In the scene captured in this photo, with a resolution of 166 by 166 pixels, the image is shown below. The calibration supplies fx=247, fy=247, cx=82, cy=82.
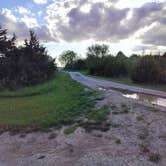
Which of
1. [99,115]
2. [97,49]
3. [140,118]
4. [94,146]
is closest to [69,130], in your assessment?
[94,146]

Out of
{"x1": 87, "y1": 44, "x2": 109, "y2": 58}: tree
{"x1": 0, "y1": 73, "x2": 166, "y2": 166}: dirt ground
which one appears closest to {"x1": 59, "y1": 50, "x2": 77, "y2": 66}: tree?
{"x1": 87, "y1": 44, "x2": 109, "y2": 58}: tree

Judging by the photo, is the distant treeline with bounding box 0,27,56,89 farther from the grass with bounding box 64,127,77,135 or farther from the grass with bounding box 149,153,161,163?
the grass with bounding box 149,153,161,163

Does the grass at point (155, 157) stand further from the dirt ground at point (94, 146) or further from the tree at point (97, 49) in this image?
the tree at point (97, 49)

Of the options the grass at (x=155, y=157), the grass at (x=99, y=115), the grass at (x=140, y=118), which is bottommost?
the grass at (x=155, y=157)

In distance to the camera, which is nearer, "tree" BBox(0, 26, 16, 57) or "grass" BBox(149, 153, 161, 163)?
"grass" BBox(149, 153, 161, 163)

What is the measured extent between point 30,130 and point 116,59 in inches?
1744

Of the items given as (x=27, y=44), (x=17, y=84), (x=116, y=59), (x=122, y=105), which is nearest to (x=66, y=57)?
(x=116, y=59)

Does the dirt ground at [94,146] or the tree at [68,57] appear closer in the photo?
the dirt ground at [94,146]

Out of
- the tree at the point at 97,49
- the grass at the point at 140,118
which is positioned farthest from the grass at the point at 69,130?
the tree at the point at 97,49

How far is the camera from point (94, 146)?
24.2ft

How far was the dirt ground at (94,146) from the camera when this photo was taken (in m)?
6.37

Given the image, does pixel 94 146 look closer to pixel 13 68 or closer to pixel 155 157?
pixel 155 157

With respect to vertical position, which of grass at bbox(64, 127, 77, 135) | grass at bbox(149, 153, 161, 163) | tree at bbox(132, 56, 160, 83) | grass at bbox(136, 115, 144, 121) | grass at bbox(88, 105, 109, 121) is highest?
tree at bbox(132, 56, 160, 83)

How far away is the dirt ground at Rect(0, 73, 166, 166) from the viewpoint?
6367 millimetres
